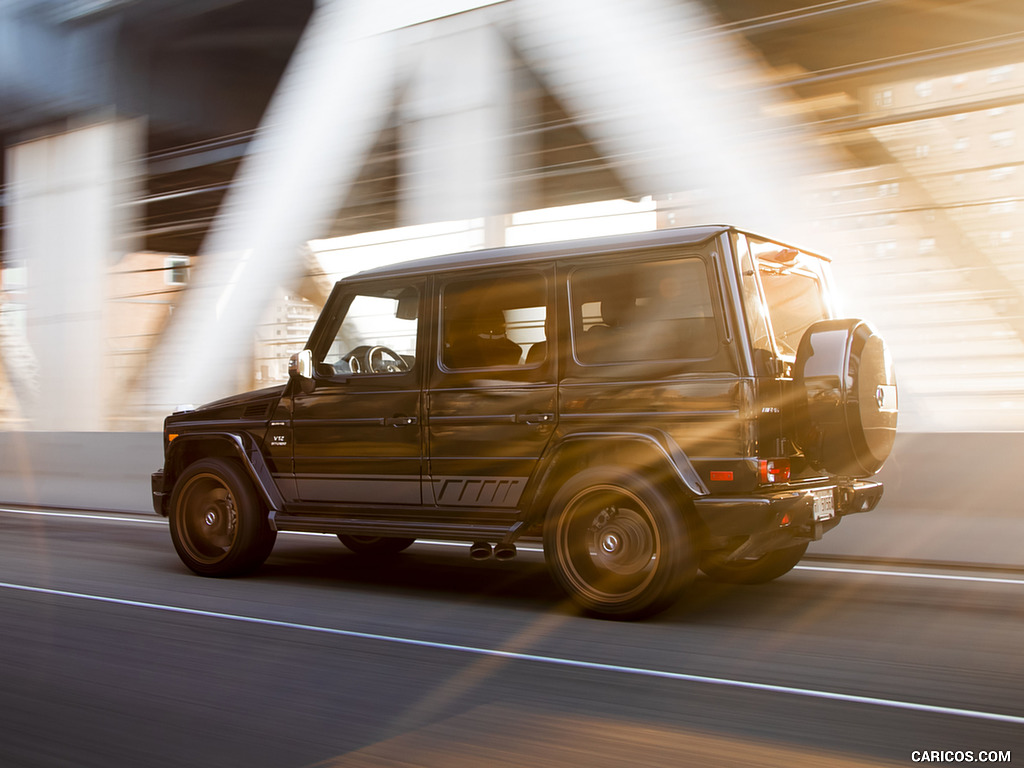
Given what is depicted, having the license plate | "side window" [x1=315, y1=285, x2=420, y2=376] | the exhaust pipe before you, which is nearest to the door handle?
the exhaust pipe

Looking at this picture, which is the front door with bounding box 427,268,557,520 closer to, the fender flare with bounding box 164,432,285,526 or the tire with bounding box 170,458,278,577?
the fender flare with bounding box 164,432,285,526

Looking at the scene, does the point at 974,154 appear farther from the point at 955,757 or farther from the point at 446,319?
the point at 955,757

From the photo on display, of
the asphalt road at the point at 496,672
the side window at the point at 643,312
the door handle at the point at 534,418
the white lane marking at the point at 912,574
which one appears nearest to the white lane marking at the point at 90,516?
the asphalt road at the point at 496,672

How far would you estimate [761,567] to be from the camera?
691 cm

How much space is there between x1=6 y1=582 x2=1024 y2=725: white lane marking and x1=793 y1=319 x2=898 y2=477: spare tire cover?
5.44ft

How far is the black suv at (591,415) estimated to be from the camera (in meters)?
5.54

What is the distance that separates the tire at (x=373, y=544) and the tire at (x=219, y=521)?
1.06m

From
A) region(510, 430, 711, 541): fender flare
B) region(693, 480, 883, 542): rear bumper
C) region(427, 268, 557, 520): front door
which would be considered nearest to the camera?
region(693, 480, 883, 542): rear bumper

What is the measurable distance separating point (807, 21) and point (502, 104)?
3471 millimetres

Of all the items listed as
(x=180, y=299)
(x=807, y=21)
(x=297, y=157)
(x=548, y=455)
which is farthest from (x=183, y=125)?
(x=548, y=455)

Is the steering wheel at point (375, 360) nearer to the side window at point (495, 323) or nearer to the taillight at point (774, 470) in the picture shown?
the side window at point (495, 323)

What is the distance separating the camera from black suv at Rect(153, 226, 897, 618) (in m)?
5.54

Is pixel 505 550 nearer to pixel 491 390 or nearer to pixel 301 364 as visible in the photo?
pixel 491 390

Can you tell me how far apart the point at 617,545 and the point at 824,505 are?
118 cm
